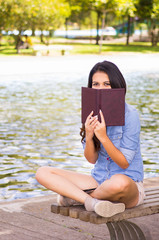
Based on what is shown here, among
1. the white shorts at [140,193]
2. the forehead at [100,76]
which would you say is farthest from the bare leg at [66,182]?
the forehead at [100,76]

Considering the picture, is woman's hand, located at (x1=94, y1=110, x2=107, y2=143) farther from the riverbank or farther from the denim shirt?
the riverbank

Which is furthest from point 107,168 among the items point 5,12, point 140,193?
point 5,12

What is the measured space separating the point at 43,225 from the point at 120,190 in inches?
60.1

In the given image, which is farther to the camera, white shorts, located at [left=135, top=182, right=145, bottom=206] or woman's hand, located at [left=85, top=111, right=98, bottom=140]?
white shorts, located at [left=135, top=182, right=145, bottom=206]

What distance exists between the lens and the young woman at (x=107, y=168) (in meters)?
3.93

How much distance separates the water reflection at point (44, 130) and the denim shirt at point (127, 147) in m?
2.61

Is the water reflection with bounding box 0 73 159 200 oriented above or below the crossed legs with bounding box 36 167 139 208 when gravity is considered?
below

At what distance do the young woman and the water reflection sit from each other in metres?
2.47

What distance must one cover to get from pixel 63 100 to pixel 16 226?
35.7 ft

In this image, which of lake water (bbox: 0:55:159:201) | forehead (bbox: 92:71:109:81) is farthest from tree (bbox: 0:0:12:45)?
forehead (bbox: 92:71:109:81)

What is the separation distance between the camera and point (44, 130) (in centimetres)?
1111

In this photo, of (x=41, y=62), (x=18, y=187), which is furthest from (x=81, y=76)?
(x=18, y=187)

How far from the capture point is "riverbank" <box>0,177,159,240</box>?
4918mm

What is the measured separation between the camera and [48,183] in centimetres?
418
